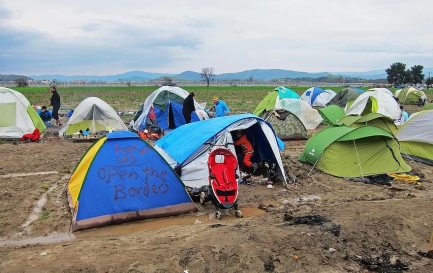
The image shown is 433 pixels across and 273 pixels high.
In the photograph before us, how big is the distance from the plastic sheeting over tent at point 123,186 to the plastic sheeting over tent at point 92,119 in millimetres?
8658

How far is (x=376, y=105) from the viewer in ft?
68.8

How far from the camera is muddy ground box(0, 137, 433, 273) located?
18.8 feet

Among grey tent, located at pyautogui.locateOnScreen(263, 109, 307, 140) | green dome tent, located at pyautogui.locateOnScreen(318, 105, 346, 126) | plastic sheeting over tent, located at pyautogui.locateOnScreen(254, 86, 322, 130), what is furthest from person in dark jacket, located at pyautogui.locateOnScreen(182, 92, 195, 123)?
green dome tent, located at pyautogui.locateOnScreen(318, 105, 346, 126)

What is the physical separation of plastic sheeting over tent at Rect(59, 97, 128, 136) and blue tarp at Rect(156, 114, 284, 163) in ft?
20.7

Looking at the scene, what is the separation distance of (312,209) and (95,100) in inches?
456

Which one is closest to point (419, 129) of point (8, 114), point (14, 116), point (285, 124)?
point (285, 124)

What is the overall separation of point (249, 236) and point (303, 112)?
1485 centimetres

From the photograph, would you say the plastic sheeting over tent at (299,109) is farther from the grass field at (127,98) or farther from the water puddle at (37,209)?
the water puddle at (37,209)

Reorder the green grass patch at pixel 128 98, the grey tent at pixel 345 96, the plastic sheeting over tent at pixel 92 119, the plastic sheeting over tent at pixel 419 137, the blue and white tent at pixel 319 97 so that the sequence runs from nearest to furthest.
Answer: the plastic sheeting over tent at pixel 419 137 < the plastic sheeting over tent at pixel 92 119 < the grey tent at pixel 345 96 < the blue and white tent at pixel 319 97 < the green grass patch at pixel 128 98

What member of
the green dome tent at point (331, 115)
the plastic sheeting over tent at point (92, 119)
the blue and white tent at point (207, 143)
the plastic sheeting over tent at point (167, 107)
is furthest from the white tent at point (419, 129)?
the plastic sheeting over tent at point (92, 119)

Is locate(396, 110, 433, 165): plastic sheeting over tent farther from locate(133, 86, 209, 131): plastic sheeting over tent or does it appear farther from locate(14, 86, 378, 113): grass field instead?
locate(14, 86, 378, 113): grass field

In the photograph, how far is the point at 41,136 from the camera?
16859mm

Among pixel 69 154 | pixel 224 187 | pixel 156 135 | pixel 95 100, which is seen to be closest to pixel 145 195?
pixel 224 187

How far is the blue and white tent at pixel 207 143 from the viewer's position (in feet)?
32.3
